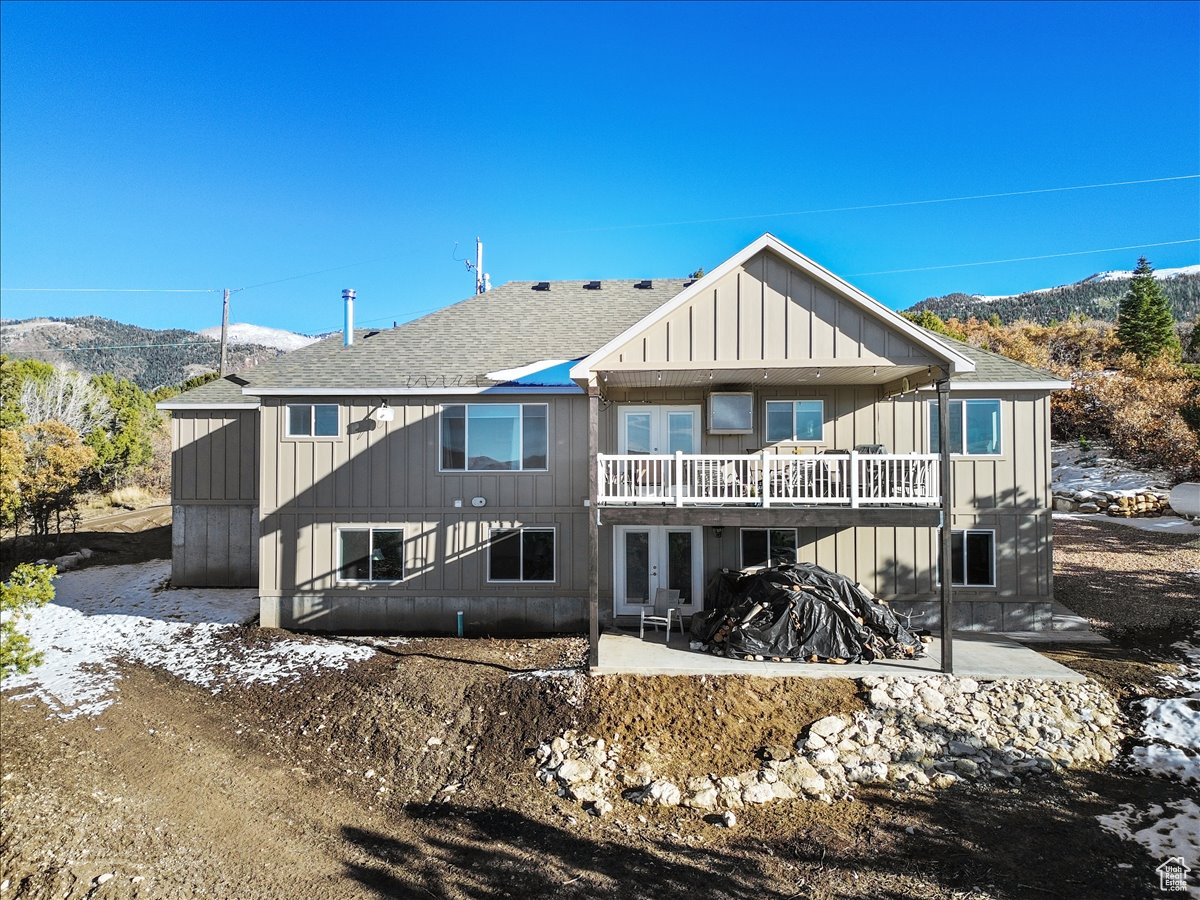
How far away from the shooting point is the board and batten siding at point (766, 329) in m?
9.58

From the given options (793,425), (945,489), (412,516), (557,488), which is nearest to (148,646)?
(412,516)

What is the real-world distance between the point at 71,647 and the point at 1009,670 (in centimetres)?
1627

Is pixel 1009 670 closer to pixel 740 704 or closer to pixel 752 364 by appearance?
pixel 740 704

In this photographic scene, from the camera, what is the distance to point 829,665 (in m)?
9.45

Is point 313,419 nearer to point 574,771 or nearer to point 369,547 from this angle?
point 369,547

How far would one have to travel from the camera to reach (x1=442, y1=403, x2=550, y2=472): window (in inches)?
479

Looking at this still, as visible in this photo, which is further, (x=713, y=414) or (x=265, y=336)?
(x=265, y=336)

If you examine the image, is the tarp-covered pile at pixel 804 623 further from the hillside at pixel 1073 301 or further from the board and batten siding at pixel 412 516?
the hillside at pixel 1073 301

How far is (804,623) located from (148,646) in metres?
11.9

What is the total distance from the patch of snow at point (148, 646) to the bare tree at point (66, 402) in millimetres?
15364

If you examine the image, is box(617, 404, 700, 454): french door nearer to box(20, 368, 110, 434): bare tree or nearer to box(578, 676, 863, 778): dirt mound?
box(578, 676, 863, 778): dirt mound

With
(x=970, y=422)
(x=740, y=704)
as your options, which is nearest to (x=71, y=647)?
(x=740, y=704)

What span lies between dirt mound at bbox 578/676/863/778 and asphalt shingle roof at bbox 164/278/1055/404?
6.56 m

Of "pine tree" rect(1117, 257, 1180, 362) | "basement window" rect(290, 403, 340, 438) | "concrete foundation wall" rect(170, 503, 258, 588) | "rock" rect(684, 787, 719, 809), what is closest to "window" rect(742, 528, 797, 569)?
"rock" rect(684, 787, 719, 809)
